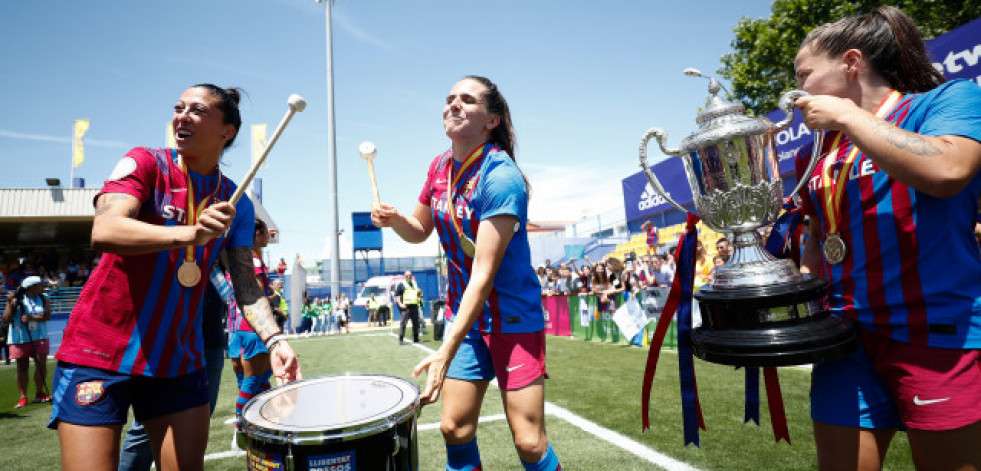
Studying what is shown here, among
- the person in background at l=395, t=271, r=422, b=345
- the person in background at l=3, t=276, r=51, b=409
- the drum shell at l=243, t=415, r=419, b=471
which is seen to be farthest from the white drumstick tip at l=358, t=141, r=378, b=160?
the person in background at l=395, t=271, r=422, b=345

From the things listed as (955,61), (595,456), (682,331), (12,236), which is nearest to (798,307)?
(682,331)

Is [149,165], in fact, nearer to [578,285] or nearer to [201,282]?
[201,282]

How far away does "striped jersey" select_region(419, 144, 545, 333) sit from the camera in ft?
6.66

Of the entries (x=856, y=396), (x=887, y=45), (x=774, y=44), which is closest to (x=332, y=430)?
(x=856, y=396)

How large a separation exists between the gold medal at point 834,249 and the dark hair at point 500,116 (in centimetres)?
122

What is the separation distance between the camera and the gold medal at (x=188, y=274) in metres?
2.02

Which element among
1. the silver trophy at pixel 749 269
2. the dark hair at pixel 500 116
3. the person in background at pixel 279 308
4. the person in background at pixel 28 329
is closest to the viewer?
the silver trophy at pixel 749 269

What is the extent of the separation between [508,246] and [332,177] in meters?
23.7

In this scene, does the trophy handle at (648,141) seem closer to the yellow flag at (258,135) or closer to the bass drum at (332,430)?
the bass drum at (332,430)

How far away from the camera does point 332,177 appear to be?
2439cm

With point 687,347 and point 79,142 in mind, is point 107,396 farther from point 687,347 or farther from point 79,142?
point 79,142

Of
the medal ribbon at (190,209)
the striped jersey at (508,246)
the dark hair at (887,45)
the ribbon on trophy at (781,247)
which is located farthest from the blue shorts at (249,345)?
the dark hair at (887,45)

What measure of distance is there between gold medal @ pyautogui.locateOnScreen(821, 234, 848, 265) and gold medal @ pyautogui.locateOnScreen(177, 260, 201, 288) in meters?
2.33

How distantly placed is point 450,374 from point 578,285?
36.8 ft
